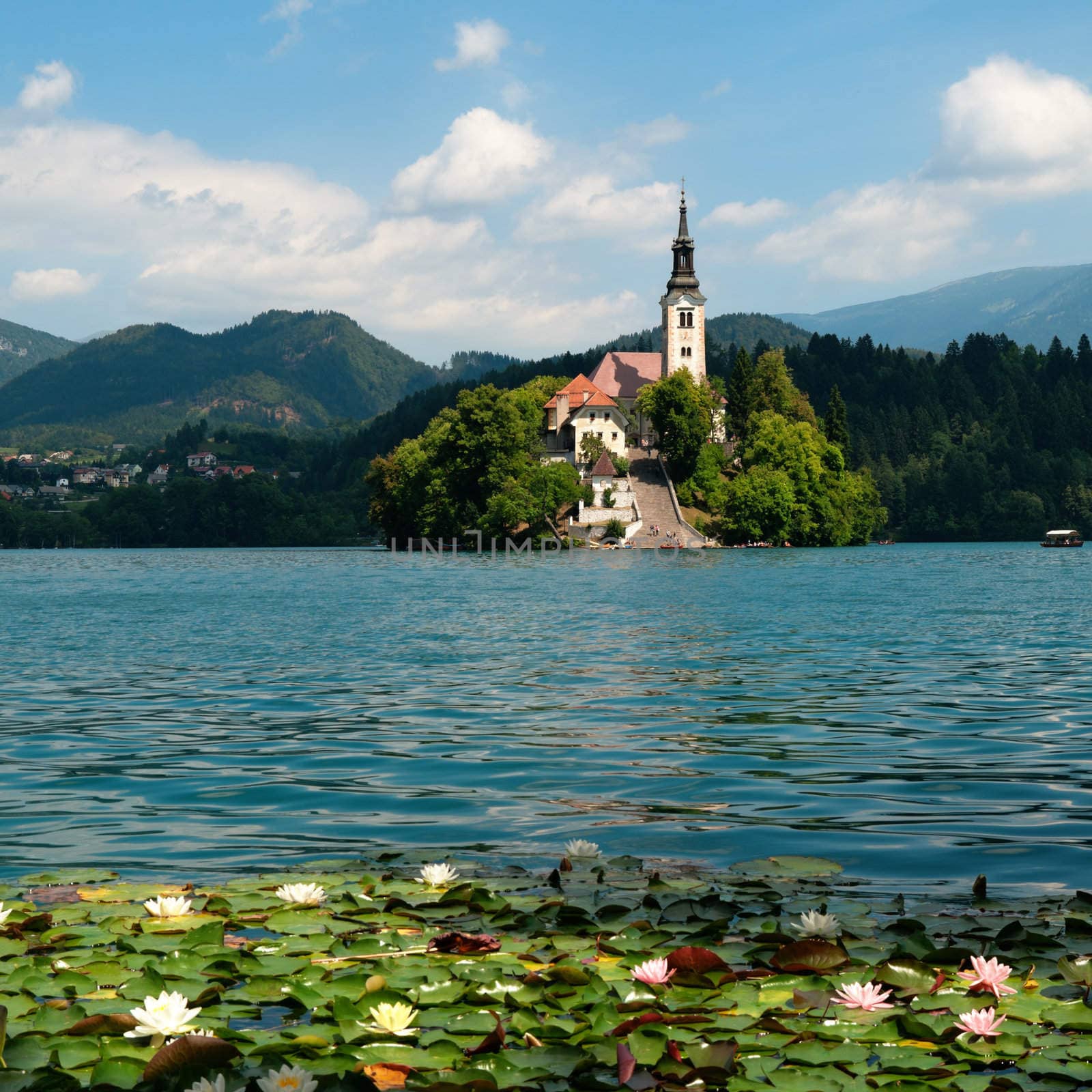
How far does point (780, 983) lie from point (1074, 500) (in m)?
210

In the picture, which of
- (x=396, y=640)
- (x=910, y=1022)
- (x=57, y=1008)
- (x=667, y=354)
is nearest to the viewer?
(x=910, y=1022)

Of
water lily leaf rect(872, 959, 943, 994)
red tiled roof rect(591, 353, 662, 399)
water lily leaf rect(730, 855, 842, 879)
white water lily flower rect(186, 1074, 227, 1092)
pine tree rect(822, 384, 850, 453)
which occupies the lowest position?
water lily leaf rect(730, 855, 842, 879)

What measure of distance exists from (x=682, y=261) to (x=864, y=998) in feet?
562

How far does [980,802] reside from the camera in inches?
504

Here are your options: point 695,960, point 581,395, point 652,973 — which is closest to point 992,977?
point 695,960

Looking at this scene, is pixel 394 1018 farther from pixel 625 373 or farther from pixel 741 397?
pixel 625 373

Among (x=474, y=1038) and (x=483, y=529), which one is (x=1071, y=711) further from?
(x=483, y=529)

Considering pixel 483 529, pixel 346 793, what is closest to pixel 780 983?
pixel 346 793

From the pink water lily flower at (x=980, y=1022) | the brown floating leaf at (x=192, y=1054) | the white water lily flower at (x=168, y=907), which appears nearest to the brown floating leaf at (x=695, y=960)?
the pink water lily flower at (x=980, y=1022)

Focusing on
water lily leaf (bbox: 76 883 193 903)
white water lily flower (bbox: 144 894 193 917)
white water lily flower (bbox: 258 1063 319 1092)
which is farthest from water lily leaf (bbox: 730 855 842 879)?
white water lily flower (bbox: 258 1063 319 1092)

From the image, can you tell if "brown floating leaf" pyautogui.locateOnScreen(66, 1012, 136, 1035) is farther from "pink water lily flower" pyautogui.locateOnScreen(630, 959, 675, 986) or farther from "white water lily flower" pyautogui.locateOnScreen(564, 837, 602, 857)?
"white water lily flower" pyautogui.locateOnScreen(564, 837, 602, 857)

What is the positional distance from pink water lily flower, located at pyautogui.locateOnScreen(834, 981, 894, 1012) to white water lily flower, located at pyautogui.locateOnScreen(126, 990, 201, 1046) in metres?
3.35

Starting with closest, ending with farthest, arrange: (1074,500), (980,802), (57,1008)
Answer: (57,1008), (980,802), (1074,500)

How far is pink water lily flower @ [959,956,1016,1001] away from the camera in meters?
6.57
